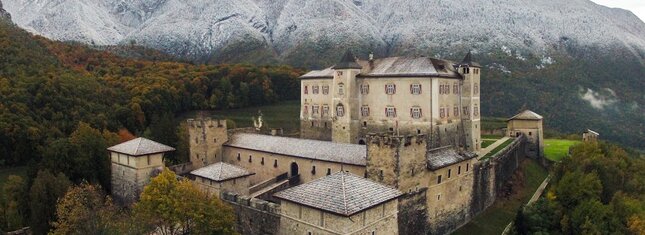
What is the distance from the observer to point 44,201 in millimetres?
38250

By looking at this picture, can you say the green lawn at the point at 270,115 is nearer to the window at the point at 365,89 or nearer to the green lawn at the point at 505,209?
the window at the point at 365,89

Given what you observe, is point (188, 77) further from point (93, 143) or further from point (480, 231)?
point (480, 231)

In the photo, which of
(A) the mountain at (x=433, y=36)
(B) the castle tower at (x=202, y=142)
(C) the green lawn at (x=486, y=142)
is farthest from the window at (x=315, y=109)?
(A) the mountain at (x=433, y=36)

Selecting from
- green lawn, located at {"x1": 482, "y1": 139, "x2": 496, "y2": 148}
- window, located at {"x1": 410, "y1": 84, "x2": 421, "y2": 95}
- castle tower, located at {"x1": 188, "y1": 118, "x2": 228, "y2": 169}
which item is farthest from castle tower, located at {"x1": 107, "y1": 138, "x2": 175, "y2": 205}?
green lawn, located at {"x1": 482, "y1": 139, "x2": 496, "y2": 148}

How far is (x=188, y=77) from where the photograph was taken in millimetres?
93750

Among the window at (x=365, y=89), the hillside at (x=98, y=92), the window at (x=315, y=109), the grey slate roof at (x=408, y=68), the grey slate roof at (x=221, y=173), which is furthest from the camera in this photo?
the window at (x=315, y=109)

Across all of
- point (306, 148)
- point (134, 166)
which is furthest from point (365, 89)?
point (134, 166)

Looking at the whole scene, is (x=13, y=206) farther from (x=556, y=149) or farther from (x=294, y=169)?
(x=556, y=149)

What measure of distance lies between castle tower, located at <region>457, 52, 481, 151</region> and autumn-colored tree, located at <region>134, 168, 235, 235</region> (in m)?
28.7

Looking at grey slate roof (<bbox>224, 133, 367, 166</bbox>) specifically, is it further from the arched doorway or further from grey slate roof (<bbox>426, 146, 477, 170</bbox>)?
grey slate roof (<bbox>426, 146, 477, 170</bbox>)

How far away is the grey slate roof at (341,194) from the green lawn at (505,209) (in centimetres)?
1770

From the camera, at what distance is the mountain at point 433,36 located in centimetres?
10775

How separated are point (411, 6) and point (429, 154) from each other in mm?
118456

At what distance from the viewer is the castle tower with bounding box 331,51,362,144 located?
170ft
